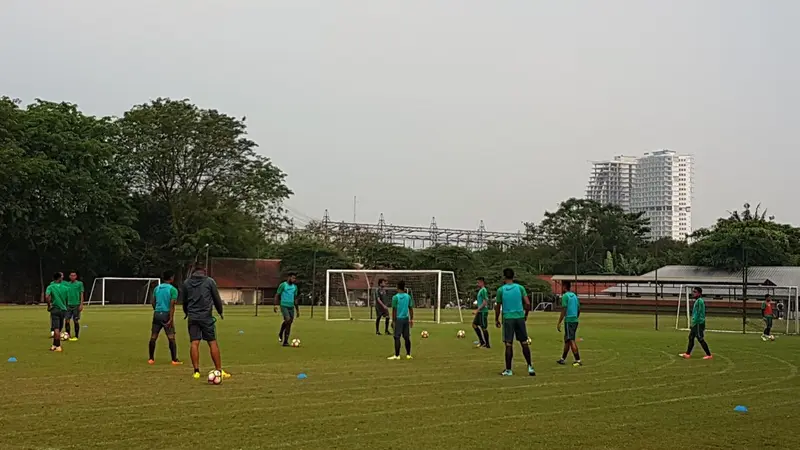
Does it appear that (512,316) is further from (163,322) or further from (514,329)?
(163,322)

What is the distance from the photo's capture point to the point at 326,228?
337 feet

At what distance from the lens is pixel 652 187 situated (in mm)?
179625

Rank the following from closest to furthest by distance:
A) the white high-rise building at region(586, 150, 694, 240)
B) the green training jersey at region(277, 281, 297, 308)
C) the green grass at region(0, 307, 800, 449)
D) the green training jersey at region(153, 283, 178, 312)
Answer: the green grass at region(0, 307, 800, 449) < the green training jersey at region(153, 283, 178, 312) < the green training jersey at region(277, 281, 297, 308) < the white high-rise building at region(586, 150, 694, 240)

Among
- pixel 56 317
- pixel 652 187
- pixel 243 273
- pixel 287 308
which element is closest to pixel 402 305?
pixel 287 308

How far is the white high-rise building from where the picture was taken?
176 meters

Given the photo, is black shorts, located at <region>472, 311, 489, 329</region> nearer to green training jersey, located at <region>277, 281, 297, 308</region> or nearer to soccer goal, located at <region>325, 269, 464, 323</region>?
green training jersey, located at <region>277, 281, 297, 308</region>

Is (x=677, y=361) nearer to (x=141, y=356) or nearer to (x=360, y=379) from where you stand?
(x=360, y=379)

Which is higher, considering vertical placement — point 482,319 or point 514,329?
point 514,329

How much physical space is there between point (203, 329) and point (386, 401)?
365 centimetres

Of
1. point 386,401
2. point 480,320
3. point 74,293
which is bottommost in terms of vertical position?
point 386,401

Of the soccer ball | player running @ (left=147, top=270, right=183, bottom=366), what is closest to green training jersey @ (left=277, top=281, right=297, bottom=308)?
player running @ (left=147, top=270, right=183, bottom=366)

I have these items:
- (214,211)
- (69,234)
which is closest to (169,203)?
(214,211)

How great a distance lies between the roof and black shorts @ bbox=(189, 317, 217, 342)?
2455 inches

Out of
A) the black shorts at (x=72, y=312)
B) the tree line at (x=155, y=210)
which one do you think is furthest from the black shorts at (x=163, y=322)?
the tree line at (x=155, y=210)
